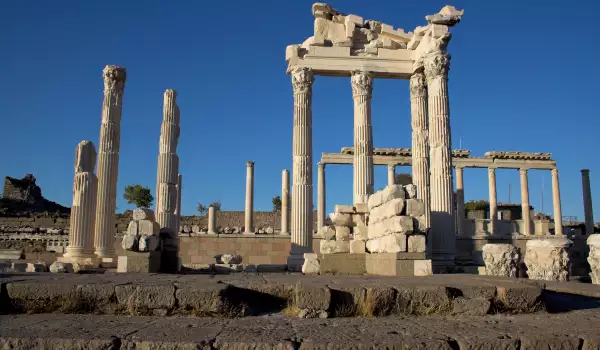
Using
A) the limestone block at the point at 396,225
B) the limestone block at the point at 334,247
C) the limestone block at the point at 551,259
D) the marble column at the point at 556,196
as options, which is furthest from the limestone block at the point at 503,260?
the marble column at the point at 556,196

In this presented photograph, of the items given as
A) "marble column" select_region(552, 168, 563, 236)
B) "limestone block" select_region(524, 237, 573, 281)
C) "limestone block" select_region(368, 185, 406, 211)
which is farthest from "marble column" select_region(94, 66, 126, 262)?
"marble column" select_region(552, 168, 563, 236)

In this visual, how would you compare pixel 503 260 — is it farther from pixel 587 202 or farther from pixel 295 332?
pixel 587 202

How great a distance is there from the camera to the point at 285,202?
1239 inches

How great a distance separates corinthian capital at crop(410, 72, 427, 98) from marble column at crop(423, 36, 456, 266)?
6.75 feet

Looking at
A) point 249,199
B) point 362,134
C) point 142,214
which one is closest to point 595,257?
point 142,214

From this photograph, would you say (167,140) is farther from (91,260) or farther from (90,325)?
(90,325)

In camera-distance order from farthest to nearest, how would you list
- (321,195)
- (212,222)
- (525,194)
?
1. (525,194)
2. (321,195)
3. (212,222)

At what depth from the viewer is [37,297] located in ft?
19.9

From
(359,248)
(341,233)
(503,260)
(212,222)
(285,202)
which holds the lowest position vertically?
(503,260)

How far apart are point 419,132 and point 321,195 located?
13491 mm

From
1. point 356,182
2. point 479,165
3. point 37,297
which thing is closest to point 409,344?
point 37,297

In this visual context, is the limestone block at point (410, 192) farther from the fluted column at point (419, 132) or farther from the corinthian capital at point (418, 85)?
the corinthian capital at point (418, 85)

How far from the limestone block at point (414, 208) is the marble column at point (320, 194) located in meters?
21.8

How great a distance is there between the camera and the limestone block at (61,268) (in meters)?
14.5
